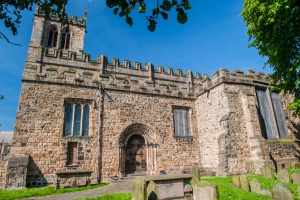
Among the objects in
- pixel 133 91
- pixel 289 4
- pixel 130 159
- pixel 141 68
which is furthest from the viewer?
pixel 141 68

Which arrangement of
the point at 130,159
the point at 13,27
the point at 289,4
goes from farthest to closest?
the point at 130,159 < the point at 289,4 < the point at 13,27

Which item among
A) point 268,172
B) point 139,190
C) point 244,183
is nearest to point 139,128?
point 244,183

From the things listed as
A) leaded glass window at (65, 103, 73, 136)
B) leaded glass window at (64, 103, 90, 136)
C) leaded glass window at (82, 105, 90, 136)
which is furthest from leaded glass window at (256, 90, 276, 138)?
leaded glass window at (65, 103, 73, 136)

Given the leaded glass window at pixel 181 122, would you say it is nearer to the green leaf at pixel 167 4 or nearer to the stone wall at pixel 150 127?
the stone wall at pixel 150 127

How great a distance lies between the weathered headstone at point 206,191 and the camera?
15.5ft

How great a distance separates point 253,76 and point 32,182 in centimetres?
1515

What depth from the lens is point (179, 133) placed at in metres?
13.9

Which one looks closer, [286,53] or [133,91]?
[286,53]

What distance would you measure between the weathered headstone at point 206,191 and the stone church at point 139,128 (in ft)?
19.8

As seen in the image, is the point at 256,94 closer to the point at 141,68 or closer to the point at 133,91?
the point at 133,91

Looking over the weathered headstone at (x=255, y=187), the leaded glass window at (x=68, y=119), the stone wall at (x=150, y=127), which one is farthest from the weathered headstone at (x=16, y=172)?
the weathered headstone at (x=255, y=187)

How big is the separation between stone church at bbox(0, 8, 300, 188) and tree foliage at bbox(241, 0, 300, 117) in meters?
2.69

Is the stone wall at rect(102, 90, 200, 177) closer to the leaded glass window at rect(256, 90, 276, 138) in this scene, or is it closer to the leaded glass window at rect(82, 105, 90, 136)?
the leaded glass window at rect(82, 105, 90, 136)

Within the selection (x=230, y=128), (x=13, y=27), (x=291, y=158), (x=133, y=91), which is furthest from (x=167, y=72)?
(x=13, y=27)
